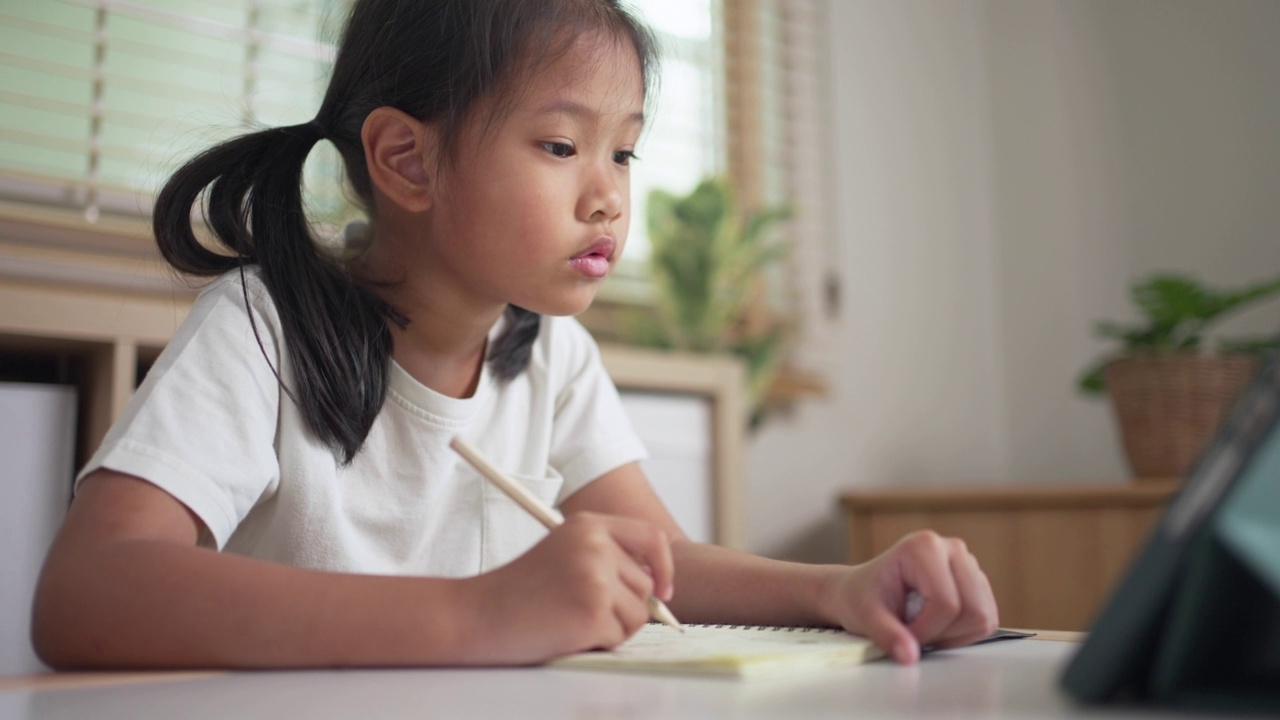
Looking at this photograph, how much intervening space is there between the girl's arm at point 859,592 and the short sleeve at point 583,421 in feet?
0.41

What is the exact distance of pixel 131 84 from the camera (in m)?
1.63

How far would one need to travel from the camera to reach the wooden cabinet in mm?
1812

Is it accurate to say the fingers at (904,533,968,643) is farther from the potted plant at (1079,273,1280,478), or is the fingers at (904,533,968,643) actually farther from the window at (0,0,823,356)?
the potted plant at (1079,273,1280,478)

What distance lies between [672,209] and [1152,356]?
797mm

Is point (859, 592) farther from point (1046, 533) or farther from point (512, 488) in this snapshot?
point (1046, 533)

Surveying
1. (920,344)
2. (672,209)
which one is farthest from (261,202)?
(920,344)

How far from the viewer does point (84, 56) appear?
161 centimetres

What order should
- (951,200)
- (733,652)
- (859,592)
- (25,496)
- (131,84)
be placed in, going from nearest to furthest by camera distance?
(733,652)
(859,592)
(25,496)
(131,84)
(951,200)

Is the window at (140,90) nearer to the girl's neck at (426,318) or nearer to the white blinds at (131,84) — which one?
the white blinds at (131,84)

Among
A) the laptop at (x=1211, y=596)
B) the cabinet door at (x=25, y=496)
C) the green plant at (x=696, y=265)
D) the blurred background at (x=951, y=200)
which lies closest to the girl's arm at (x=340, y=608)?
the laptop at (x=1211, y=596)

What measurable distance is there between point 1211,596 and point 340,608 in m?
0.35

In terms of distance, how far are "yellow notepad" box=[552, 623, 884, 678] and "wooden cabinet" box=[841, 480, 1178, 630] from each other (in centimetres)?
131

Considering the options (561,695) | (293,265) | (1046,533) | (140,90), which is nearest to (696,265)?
(1046,533)

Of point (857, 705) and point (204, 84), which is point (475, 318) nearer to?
point (857, 705)
